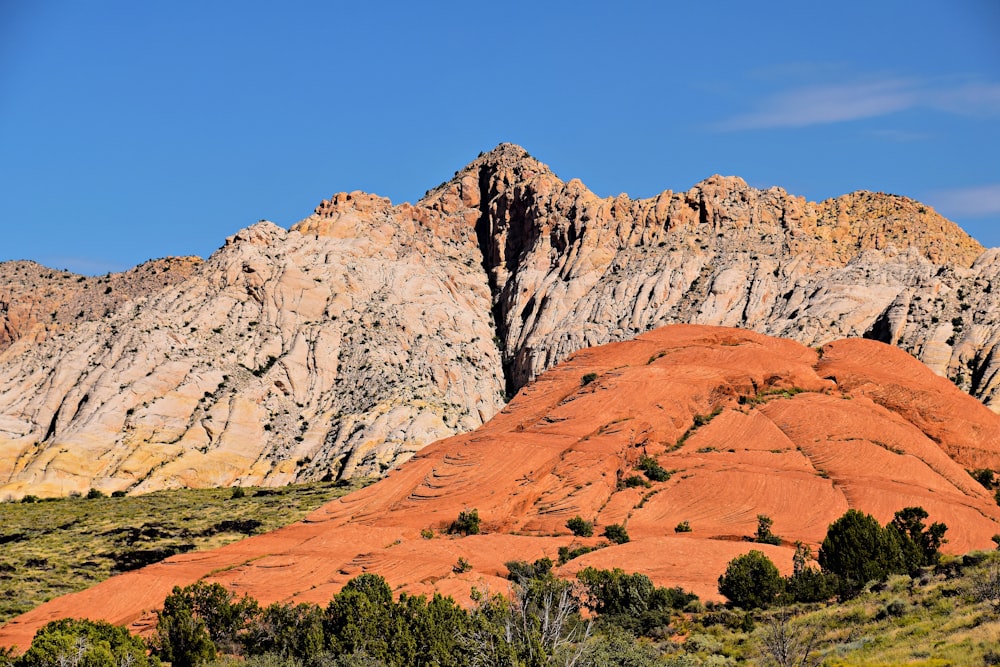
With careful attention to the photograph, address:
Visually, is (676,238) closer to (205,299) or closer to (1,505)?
(205,299)

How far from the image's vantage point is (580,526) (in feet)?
240

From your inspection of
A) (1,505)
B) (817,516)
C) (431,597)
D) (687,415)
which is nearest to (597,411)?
(687,415)

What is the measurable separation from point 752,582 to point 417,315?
10137cm

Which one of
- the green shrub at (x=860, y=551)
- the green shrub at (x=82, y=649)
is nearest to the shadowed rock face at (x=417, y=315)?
the green shrub at (x=860, y=551)

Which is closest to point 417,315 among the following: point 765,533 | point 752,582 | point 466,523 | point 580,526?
point 466,523

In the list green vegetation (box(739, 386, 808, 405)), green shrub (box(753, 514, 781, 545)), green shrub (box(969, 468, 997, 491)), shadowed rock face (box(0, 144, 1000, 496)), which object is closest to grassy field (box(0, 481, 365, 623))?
shadowed rock face (box(0, 144, 1000, 496))

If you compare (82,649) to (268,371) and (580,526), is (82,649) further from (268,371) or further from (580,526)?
(268,371)

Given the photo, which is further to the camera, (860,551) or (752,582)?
(860,551)

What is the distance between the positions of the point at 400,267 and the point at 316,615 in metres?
112

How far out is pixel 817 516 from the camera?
2874 inches

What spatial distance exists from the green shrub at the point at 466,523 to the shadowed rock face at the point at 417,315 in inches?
1710

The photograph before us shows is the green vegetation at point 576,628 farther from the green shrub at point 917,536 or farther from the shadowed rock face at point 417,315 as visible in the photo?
the shadowed rock face at point 417,315

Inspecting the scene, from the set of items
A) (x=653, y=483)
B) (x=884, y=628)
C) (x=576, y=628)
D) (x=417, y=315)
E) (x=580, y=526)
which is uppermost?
(x=417, y=315)

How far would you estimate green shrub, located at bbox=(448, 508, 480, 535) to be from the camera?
73.6 metres
